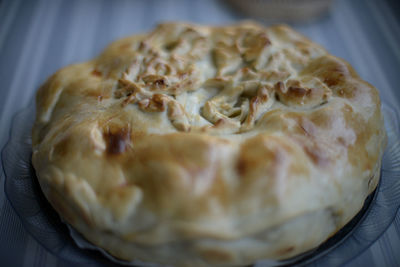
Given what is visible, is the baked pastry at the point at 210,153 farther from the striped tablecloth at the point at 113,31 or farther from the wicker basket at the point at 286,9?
the wicker basket at the point at 286,9

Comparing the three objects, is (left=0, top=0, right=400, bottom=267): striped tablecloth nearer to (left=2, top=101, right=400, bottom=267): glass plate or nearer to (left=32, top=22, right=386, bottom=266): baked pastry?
(left=2, top=101, right=400, bottom=267): glass plate

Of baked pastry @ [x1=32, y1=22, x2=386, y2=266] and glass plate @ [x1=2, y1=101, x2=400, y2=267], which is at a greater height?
baked pastry @ [x1=32, y1=22, x2=386, y2=266]

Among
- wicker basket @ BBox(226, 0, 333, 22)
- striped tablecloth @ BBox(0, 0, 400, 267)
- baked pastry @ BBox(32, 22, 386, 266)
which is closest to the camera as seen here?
baked pastry @ BBox(32, 22, 386, 266)

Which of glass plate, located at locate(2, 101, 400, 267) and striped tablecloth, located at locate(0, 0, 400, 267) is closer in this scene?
glass plate, located at locate(2, 101, 400, 267)

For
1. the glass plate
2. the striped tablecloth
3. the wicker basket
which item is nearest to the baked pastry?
the glass plate

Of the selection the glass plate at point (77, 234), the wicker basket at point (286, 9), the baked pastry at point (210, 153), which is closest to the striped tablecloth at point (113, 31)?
the wicker basket at point (286, 9)

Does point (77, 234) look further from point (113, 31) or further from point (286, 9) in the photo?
point (286, 9)

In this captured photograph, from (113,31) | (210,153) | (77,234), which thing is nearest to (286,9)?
(113,31)

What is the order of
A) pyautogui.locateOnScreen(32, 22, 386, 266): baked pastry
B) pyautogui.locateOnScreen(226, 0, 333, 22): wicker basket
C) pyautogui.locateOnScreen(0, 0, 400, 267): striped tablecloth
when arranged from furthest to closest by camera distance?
pyautogui.locateOnScreen(226, 0, 333, 22): wicker basket < pyautogui.locateOnScreen(0, 0, 400, 267): striped tablecloth < pyautogui.locateOnScreen(32, 22, 386, 266): baked pastry
